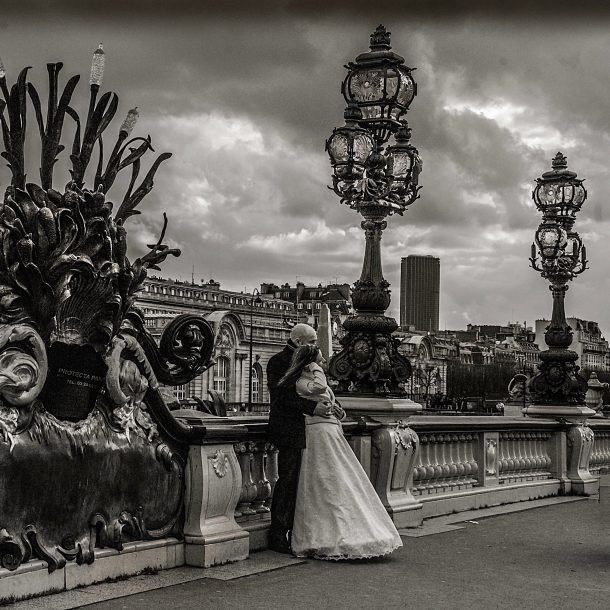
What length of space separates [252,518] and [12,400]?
3.14 metres

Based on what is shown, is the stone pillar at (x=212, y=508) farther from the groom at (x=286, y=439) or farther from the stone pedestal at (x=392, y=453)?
the stone pedestal at (x=392, y=453)

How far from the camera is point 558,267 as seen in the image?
60.2 ft

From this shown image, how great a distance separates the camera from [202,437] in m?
9.17

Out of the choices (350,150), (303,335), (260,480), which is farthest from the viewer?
(350,150)

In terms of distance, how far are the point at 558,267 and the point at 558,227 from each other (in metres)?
0.62

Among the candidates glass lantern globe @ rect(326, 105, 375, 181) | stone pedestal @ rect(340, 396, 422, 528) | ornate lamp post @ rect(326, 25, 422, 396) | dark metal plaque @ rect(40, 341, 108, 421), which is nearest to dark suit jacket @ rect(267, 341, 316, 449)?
dark metal plaque @ rect(40, 341, 108, 421)

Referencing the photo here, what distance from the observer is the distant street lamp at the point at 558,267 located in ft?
60.0

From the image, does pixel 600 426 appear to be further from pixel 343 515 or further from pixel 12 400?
pixel 12 400

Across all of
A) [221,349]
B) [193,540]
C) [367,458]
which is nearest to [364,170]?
[367,458]

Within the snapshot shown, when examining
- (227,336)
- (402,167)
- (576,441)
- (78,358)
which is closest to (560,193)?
(576,441)

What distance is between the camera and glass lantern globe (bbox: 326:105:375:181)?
12727 mm

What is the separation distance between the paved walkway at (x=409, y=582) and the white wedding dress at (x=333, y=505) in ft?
0.45

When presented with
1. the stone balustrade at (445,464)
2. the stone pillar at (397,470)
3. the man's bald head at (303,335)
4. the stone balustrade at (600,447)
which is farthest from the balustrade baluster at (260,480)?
the stone balustrade at (600,447)

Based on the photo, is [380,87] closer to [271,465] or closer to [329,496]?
[271,465]
